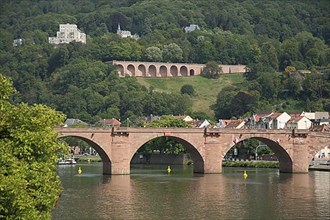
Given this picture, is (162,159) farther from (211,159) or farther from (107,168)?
(107,168)

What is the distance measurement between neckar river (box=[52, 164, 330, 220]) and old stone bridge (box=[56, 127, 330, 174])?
2567mm

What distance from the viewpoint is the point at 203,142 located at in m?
88.9

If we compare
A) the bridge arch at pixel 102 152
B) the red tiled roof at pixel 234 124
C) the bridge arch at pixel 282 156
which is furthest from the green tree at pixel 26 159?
the red tiled roof at pixel 234 124

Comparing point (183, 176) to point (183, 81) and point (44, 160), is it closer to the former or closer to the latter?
point (44, 160)

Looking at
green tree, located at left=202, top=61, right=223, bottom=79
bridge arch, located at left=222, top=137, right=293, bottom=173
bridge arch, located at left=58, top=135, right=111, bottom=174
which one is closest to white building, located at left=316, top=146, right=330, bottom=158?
bridge arch, located at left=222, top=137, right=293, bottom=173

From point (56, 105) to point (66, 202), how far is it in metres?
114

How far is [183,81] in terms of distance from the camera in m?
190

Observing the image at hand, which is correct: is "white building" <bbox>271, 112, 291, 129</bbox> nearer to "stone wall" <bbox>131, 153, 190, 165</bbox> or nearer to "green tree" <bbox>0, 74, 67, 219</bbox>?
"stone wall" <bbox>131, 153, 190, 165</bbox>

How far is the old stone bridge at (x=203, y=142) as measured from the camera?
8481 cm

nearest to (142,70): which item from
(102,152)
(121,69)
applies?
(121,69)

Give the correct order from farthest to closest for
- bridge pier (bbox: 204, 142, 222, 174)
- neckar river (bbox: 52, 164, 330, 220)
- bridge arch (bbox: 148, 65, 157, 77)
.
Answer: bridge arch (bbox: 148, 65, 157, 77)
bridge pier (bbox: 204, 142, 222, 174)
neckar river (bbox: 52, 164, 330, 220)

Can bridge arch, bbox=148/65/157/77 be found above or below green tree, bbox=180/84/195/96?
above

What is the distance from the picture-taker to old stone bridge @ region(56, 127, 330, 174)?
84.8 m

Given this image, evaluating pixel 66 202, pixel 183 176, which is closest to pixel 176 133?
pixel 183 176
